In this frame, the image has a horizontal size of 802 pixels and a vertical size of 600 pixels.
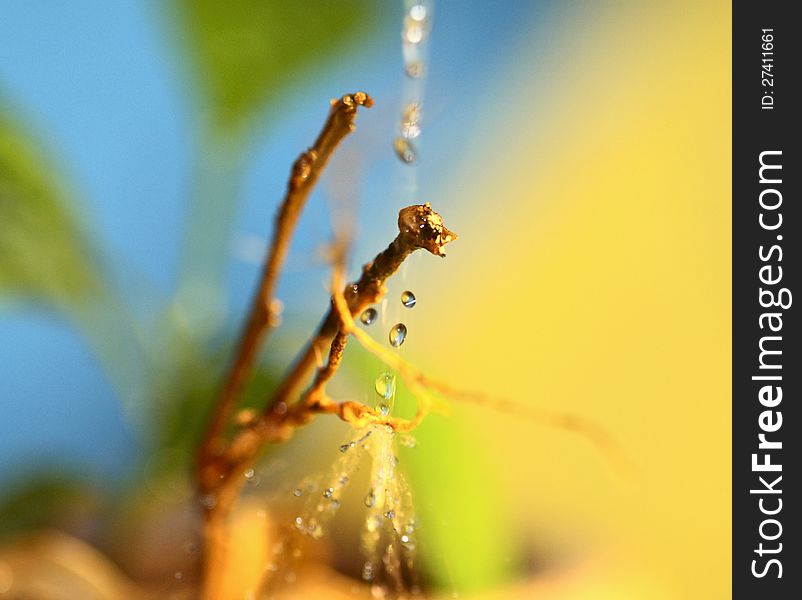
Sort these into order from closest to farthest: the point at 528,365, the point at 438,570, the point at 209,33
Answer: the point at 438,570 < the point at 209,33 < the point at 528,365

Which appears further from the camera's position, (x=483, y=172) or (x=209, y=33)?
(x=483, y=172)

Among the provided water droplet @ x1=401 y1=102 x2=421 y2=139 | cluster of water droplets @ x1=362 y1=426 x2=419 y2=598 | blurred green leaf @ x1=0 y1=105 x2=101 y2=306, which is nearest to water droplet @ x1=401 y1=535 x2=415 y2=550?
cluster of water droplets @ x1=362 y1=426 x2=419 y2=598

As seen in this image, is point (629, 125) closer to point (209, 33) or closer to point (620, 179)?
point (620, 179)

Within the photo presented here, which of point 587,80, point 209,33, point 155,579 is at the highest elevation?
point 587,80

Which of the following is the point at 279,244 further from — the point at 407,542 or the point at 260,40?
the point at 260,40

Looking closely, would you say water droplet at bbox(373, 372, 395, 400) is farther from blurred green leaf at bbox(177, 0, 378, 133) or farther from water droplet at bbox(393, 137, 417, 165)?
blurred green leaf at bbox(177, 0, 378, 133)

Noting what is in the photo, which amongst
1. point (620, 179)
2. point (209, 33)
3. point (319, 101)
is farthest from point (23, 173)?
point (620, 179)

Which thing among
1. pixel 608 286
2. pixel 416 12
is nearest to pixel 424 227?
pixel 416 12
